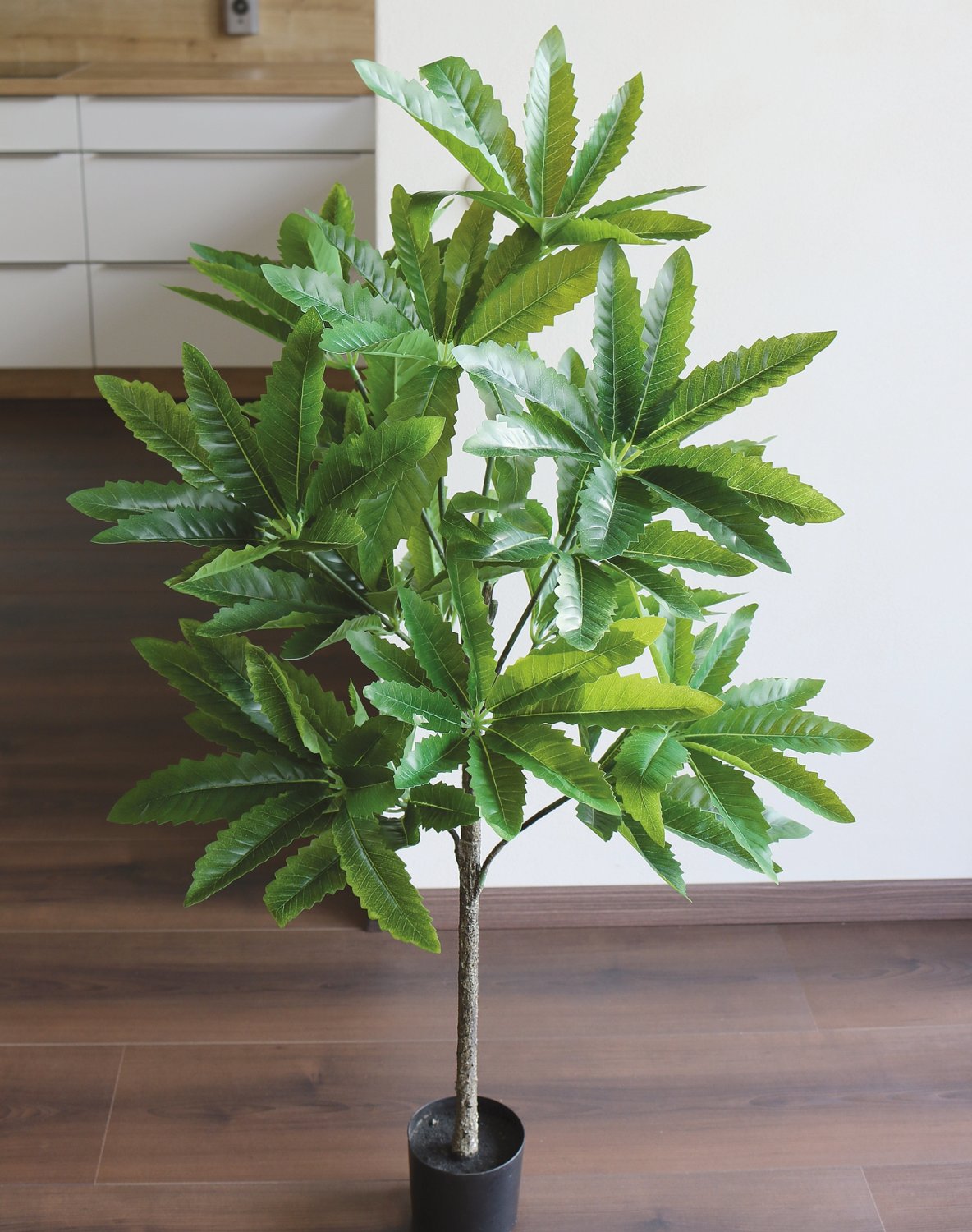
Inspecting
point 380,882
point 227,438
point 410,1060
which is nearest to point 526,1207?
point 410,1060

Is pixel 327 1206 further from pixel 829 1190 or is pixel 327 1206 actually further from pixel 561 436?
pixel 561 436

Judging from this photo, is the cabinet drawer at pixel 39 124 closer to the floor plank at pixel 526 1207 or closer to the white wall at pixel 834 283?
the white wall at pixel 834 283

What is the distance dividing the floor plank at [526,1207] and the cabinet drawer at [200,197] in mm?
3154

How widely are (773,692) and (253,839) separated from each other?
1.55 ft

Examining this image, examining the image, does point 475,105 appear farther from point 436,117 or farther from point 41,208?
point 41,208

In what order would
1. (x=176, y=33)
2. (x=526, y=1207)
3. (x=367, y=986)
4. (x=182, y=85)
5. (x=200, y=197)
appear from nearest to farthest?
(x=526, y=1207) → (x=367, y=986) → (x=182, y=85) → (x=200, y=197) → (x=176, y=33)

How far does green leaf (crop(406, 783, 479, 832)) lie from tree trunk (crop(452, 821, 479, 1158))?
0.55ft

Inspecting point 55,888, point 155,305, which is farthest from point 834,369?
point 155,305

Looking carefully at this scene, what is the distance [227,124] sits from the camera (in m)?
4.01

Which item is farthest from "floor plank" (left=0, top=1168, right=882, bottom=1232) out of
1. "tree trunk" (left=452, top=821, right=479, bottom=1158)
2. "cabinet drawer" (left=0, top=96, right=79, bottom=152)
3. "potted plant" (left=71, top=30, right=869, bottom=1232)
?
"cabinet drawer" (left=0, top=96, right=79, bottom=152)

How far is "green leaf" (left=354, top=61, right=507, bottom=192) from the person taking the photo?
0.85 meters

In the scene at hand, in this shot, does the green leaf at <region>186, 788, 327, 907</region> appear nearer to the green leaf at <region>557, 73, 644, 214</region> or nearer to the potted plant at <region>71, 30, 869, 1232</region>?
the potted plant at <region>71, 30, 869, 1232</region>

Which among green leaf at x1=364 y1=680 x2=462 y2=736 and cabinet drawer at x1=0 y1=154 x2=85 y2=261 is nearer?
green leaf at x1=364 y1=680 x2=462 y2=736

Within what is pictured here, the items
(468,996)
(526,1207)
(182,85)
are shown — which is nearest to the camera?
(468,996)
